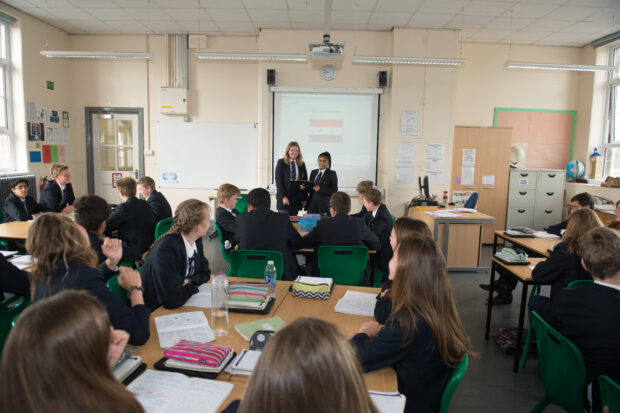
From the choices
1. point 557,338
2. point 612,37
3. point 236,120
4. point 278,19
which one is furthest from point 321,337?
point 612,37

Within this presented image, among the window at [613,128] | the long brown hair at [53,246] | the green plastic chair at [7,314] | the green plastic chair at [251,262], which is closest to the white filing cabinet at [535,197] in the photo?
the window at [613,128]

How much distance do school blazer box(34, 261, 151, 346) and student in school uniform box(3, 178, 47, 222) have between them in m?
3.59

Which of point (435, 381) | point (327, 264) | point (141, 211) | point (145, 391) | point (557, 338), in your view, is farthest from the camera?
point (141, 211)

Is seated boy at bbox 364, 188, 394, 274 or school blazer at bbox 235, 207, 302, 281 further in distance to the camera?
seated boy at bbox 364, 188, 394, 274

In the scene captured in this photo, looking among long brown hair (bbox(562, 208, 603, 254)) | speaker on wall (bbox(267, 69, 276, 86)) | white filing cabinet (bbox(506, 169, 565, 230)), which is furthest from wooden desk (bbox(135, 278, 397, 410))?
white filing cabinet (bbox(506, 169, 565, 230))

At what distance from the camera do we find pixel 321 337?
75 centimetres

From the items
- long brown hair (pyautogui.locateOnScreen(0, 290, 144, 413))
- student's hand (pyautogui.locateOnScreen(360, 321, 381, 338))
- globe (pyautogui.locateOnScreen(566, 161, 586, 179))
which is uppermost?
globe (pyautogui.locateOnScreen(566, 161, 586, 179))

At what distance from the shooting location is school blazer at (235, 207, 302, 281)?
3.16 metres

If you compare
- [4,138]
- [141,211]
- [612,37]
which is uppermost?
[612,37]

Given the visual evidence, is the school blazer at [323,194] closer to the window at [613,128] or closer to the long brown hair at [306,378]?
the long brown hair at [306,378]

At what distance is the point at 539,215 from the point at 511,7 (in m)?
3.60

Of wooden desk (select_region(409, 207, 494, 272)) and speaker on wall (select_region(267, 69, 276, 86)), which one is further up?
speaker on wall (select_region(267, 69, 276, 86))

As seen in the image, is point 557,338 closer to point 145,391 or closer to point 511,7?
point 145,391

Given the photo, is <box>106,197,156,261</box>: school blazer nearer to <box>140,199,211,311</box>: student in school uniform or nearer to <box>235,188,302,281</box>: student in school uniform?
<box>235,188,302,281</box>: student in school uniform
